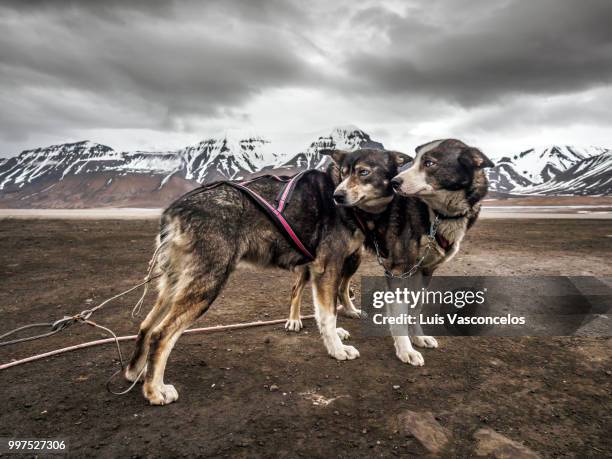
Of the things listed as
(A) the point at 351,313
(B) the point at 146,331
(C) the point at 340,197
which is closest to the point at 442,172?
(C) the point at 340,197

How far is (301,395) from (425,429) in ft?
3.71

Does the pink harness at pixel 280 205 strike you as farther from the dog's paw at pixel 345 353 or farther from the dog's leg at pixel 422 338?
the dog's leg at pixel 422 338

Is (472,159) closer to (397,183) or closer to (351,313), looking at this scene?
(397,183)

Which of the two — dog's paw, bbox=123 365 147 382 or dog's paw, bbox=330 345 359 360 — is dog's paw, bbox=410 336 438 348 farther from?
dog's paw, bbox=123 365 147 382

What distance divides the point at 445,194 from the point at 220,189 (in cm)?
262

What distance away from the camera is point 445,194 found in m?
4.07

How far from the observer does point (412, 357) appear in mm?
3904

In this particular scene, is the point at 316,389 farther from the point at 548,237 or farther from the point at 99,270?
the point at 548,237

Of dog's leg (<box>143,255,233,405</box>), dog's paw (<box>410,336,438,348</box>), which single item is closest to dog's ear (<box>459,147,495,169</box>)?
dog's paw (<box>410,336,438,348</box>)

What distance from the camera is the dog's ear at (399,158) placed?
4453 millimetres

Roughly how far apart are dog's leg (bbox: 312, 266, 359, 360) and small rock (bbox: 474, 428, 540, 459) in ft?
5.31

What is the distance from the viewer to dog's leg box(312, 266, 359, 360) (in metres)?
4.02

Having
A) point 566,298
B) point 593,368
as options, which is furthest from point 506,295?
point 593,368

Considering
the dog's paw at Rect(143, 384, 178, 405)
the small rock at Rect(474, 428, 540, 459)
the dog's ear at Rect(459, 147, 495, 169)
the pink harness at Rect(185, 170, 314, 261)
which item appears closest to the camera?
the small rock at Rect(474, 428, 540, 459)
